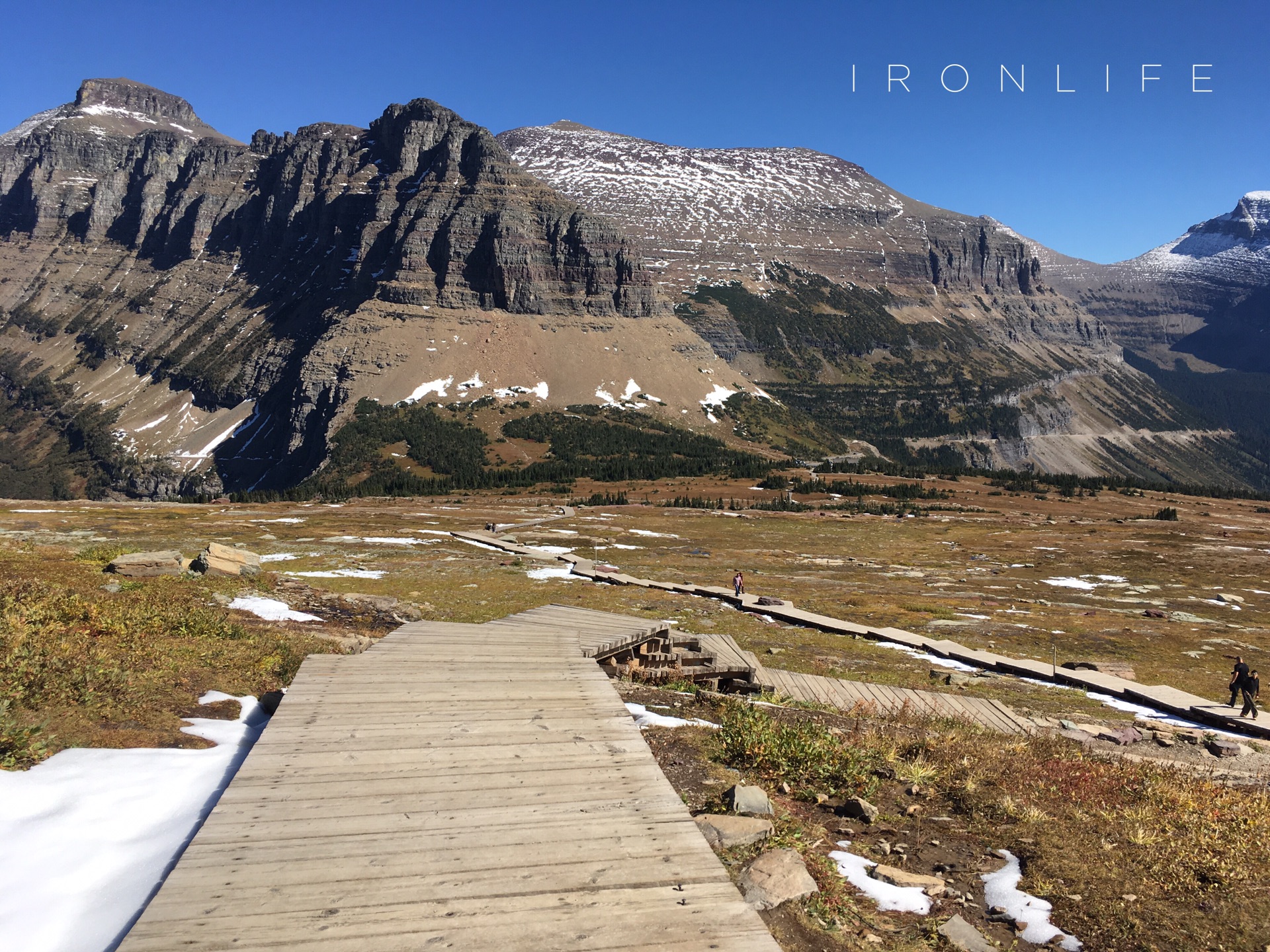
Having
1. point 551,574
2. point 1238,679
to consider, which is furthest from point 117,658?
point 551,574

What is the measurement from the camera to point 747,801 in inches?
362

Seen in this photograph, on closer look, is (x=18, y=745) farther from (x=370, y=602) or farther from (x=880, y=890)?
(x=370, y=602)

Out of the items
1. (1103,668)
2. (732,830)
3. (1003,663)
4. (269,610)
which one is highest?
(732,830)

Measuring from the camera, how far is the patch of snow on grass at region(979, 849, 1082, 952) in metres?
7.45

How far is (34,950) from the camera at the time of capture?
18.8 ft

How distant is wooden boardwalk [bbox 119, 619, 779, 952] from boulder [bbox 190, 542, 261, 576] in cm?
1627

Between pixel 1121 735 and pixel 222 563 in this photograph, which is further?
pixel 222 563

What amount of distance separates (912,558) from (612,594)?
41814mm

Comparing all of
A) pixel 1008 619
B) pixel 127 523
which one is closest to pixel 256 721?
pixel 1008 619

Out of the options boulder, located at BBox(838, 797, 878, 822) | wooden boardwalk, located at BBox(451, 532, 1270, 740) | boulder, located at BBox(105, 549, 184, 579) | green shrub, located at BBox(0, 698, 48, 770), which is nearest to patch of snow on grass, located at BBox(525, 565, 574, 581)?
wooden boardwalk, located at BBox(451, 532, 1270, 740)

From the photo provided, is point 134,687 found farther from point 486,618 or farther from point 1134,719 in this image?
point 1134,719

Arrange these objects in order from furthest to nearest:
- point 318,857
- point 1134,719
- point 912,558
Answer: point 912,558 → point 1134,719 → point 318,857

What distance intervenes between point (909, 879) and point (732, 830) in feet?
6.54

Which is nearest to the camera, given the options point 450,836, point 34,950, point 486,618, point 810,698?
point 34,950
